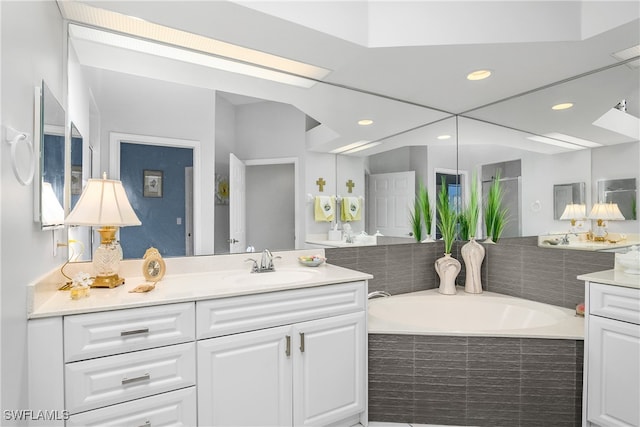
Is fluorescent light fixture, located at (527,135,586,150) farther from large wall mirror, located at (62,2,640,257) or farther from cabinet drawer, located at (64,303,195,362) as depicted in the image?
cabinet drawer, located at (64,303,195,362)

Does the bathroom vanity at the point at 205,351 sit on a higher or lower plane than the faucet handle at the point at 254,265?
lower

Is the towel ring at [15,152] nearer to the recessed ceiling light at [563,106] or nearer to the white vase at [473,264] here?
the white vase at [473,264]

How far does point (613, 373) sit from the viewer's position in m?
1.77

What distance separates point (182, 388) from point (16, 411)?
577mm

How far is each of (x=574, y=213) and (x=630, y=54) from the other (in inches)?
40.6

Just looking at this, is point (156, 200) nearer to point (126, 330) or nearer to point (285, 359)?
point (126, 330)

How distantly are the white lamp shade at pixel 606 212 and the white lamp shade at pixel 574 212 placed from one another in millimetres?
56

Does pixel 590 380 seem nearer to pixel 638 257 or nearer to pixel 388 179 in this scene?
pixel 638 257

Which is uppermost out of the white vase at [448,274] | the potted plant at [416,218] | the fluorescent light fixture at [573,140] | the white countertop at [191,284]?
the fluorescent light fixture at [573,140]

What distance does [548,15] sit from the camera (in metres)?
1.89

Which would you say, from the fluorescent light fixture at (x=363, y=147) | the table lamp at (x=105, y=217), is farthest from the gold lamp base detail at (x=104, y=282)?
the fluorescent light fixture at (x=363, y=147)

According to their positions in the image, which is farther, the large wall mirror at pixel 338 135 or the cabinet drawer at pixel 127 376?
the large wall mirror at pixel 338 135

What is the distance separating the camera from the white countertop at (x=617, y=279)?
175cm

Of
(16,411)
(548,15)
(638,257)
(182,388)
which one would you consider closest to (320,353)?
(182,388)
